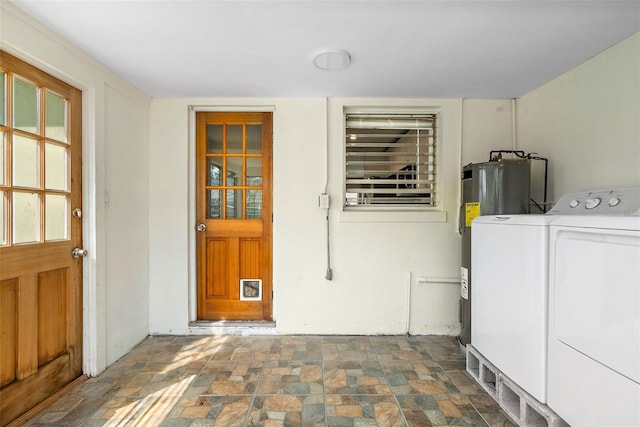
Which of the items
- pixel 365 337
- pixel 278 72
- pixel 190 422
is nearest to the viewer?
pixel 190 422

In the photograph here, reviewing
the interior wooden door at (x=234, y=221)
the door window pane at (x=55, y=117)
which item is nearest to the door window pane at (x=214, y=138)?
the interior wooden door at (x=234, y=221)

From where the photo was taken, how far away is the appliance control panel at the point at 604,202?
144 centimetres

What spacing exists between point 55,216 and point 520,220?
2939mm

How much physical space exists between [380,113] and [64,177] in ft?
8.58

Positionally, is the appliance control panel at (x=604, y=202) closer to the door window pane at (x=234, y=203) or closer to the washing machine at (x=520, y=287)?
the washing machine at (x=520, y=287)

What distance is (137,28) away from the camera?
160 cm

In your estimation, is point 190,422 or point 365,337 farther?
point 365,337

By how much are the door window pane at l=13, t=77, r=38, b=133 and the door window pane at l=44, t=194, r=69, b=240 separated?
43cm

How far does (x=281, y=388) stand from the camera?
5.96 ft

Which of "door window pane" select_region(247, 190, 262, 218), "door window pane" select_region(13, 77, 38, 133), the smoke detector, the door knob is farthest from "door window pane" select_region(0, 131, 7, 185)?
the smoke detector

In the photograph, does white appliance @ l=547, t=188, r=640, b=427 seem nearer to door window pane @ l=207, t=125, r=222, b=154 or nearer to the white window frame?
the white window frame

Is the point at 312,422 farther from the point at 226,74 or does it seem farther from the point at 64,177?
the point at 226,74

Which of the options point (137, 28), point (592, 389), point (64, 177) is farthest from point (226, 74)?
point (592, 389)

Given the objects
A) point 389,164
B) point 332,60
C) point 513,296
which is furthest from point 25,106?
point 513,296
